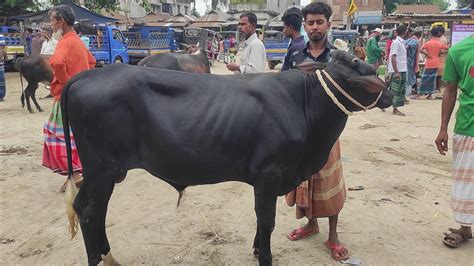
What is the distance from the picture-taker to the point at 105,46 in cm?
1617

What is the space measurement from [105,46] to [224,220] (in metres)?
13.8

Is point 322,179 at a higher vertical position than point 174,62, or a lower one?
lower

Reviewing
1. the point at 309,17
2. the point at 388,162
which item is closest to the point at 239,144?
the point at 309,17

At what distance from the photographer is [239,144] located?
2.64 metres

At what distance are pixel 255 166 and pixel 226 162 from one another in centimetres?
19

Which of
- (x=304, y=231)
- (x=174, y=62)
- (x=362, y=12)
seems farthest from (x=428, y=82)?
(x=362, y=12)

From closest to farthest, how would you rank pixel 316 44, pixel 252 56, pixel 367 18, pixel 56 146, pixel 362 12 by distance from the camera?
pixel 316 44, pixel 252 56, pixel 56 146, pixel 367 18, pixel 362 12

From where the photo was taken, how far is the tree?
19.7 meters

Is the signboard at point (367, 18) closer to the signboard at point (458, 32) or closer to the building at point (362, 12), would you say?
the building at point (362, 12)

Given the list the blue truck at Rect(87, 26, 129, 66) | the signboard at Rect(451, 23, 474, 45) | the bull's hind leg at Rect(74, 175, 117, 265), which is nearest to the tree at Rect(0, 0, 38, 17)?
→ the blue truck at Rect(87, 26, 129, 66)

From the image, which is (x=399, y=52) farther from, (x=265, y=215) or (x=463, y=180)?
(x=265, y=215)

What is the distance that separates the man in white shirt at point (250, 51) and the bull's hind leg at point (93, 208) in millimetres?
2067

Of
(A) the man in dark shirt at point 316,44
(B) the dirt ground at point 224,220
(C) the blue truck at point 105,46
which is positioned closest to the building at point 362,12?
(C) the blue truck at point 105,46

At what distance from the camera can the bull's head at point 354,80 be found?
2.60 m
